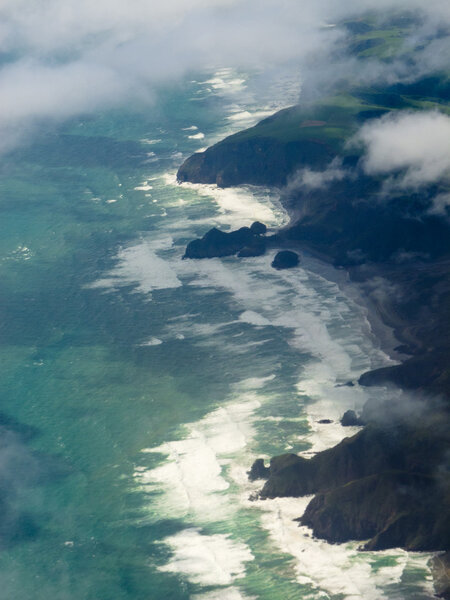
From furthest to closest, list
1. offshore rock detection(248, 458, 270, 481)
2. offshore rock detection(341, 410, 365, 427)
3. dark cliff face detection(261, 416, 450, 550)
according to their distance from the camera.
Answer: offshore rock detection(341, 410, 365, 427) → offshore rock detection(248, 458, 270, 481) → dark cliff face detection(261, 416, 450, 550)

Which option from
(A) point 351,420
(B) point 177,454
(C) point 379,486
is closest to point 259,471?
(B) point 177,454

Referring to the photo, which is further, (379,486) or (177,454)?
(177,454)

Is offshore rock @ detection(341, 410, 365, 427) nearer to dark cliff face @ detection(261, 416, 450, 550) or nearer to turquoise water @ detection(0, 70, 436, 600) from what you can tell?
turquoise water @ detection(0, 70, 436, 600)

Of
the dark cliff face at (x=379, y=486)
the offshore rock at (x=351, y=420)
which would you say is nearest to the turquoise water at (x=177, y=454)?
the dark cliff face at (x=379, y=486)

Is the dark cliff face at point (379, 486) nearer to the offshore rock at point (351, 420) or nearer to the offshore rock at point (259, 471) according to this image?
the offshore rock at point (259, 471)

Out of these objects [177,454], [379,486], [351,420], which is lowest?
[177,454]

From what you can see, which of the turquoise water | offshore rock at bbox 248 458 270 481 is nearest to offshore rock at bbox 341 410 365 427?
the turquoise water

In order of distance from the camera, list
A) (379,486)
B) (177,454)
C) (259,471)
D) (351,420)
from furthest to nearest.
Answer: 1. (177,454)
2. (351,420)
3. (259,471)
4. (379,486)

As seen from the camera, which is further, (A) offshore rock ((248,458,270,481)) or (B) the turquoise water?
(A) offshore rock ((248,458,270,481))

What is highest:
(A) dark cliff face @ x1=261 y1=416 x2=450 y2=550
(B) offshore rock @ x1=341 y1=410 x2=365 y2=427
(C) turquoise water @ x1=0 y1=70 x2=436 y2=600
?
(A) dark cliff face @ x1=261 y1=416 x2=450 y2=550

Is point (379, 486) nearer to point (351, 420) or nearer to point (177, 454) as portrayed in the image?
point (351, 420)

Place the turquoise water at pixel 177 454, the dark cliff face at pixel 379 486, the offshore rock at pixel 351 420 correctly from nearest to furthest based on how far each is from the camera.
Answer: the dark cliff face at pixel 379 486
the turquoise water at pixel 177 454
the offshore rock at pixel 351 420
